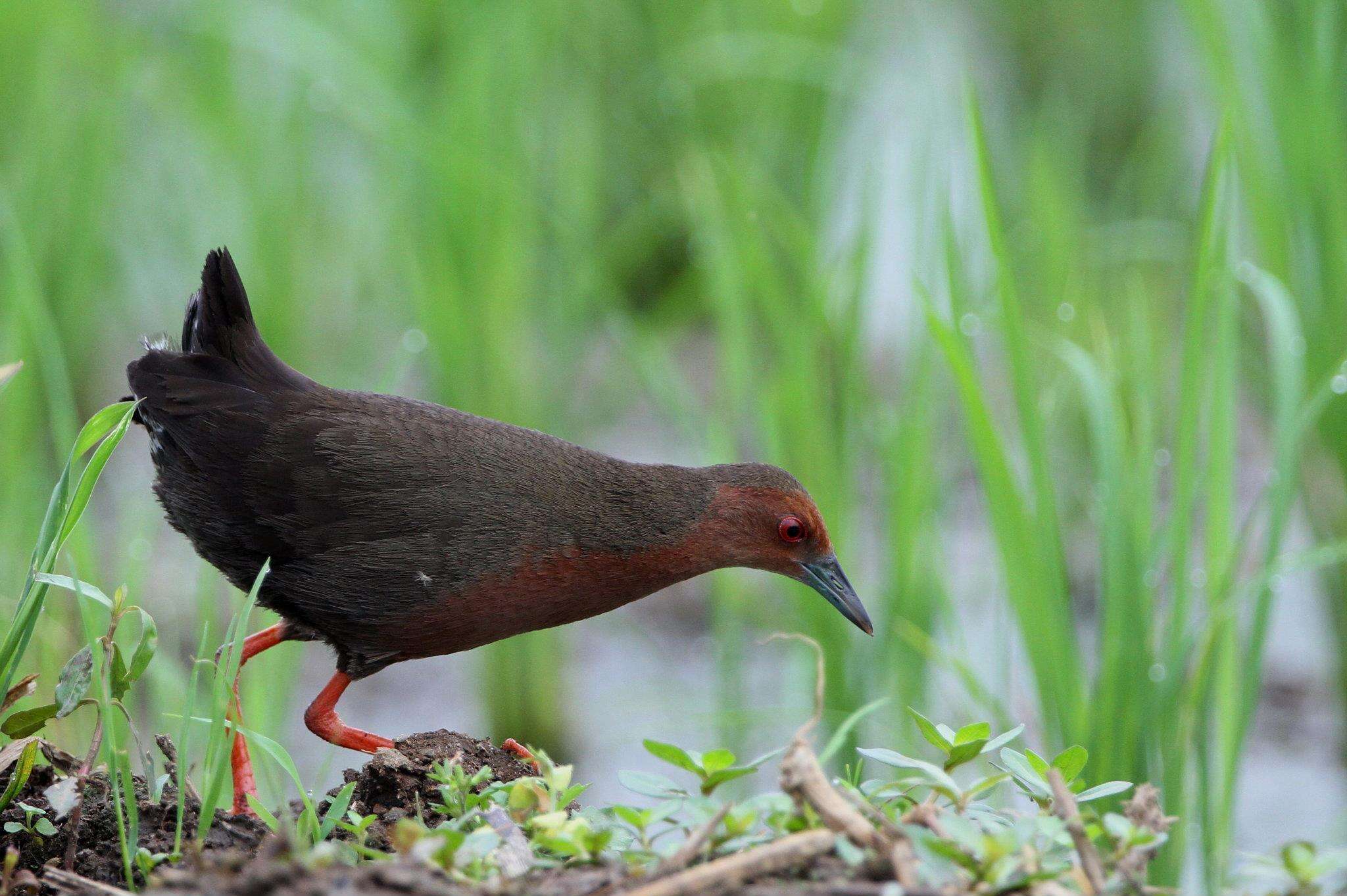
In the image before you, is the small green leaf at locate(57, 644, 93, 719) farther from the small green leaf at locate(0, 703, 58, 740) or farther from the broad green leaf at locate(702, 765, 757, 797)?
the broad green leaf at locate(702, 765, 757, 797)

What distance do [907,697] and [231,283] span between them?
2011 mm

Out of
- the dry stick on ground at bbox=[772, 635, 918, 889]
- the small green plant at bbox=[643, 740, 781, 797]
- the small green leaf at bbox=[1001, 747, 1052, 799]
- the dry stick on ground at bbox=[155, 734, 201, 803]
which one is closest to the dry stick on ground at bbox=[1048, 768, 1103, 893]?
the small green leaf at bbox=[1001, 747, 1052, 799]

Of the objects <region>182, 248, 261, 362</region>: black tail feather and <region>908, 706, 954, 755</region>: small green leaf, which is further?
<region>182, 248, 261, 362</region>: black tail feather

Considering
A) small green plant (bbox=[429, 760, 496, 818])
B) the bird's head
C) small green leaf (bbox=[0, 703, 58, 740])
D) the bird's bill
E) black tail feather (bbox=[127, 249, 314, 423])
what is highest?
black tail feather (bbox=[127, 249, 314, 423])

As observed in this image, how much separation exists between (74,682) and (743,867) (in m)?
0.91

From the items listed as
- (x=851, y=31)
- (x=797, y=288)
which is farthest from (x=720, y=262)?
(x=851, y=31)

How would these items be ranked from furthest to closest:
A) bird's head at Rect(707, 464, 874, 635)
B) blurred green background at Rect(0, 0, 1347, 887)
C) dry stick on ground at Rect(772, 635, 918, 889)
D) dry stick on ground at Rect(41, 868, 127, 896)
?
1. blurred green background at Rect(0, 0, 1347, 887)
2. bird's head at Rect(707, 464, 874, 635)
3. dry stick on ground at Rect(41, 868, 127, 896)
4. dry stick on ground at Rect(772, 635, 918, 889)

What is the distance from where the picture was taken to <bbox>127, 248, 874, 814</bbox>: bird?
100 inches

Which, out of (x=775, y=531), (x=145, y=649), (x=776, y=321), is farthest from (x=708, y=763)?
(x=776, y=321)

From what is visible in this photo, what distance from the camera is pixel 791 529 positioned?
292 centimetres

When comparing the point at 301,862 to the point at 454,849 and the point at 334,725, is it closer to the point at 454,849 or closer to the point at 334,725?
the point at 454,849

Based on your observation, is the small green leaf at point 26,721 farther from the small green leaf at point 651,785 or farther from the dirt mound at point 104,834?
the small green leaf at point 651,785

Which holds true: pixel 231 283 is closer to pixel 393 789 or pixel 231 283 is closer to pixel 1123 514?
pixel 393 789

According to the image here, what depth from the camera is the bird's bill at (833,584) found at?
301 centimetres
